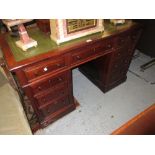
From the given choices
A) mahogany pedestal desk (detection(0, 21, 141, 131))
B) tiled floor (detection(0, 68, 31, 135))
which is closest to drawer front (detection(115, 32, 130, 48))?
mahogany pedestal desk (detection(0, 21, 141, 131))

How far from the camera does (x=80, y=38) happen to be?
4.08 feet

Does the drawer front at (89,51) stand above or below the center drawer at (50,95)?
above

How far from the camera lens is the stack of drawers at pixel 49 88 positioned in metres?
1.08

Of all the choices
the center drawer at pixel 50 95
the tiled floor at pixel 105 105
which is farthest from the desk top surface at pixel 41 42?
the tiled floor at pixel 105 105

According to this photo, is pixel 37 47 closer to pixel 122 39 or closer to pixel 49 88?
pixel 49 88

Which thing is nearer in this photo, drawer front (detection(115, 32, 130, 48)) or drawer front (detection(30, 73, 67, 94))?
drawer front (detection(30, 73, 67, 94))

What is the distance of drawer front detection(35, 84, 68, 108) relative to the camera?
50.4 inches

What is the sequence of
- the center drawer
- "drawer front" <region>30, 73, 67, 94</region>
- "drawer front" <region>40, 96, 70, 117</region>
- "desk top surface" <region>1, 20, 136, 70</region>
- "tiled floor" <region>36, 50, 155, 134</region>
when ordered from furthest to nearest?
"tiled floor" <region>36, 50, 155, 134</region>, "drawer front" <region>40, 96, 70, 117</region>, the center drawer, "drawer front" <region>30, 73, 67, 94</region>, "desk top surface" <region>1, 20, 136, 70</region>

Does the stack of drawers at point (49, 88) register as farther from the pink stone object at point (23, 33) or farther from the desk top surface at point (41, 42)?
the pink stone object at point (23, 33)

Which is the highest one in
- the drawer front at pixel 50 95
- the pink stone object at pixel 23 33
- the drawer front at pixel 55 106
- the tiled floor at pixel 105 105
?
the pink stone object at pixel 23 33

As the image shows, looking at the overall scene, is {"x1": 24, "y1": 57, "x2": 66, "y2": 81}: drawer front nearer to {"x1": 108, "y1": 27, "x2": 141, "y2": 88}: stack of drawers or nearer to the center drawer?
the center drawer

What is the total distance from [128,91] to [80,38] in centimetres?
114
